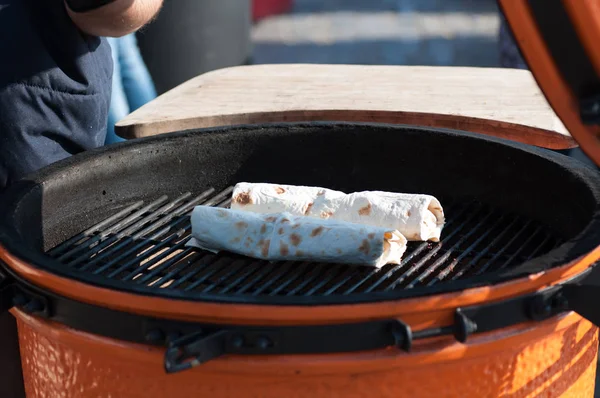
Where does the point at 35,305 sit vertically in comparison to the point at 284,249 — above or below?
above

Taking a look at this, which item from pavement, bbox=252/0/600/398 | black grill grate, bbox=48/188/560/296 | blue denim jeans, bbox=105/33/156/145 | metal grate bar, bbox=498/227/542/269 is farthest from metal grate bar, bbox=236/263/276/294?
pavement, bbox=252/0/600/398

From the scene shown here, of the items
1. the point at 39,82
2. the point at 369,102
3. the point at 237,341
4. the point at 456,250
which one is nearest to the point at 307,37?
the point at 369,102

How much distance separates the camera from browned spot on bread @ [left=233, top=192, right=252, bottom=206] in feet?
6.40

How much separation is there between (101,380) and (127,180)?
79 cm

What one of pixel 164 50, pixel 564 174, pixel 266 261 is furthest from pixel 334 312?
pixel 164 50

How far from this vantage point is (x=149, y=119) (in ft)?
8.69

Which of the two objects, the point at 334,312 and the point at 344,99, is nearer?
the point at 334,312

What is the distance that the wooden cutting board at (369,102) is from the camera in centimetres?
251

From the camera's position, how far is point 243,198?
1.96 m

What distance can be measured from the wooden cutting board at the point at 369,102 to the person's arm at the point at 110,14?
519 millimetres

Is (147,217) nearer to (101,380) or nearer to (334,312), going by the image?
(101,380)

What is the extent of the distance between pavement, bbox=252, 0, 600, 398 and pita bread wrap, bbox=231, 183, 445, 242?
205 inches

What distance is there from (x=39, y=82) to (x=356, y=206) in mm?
944

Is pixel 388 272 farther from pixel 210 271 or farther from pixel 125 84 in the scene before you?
pixel 125 84
